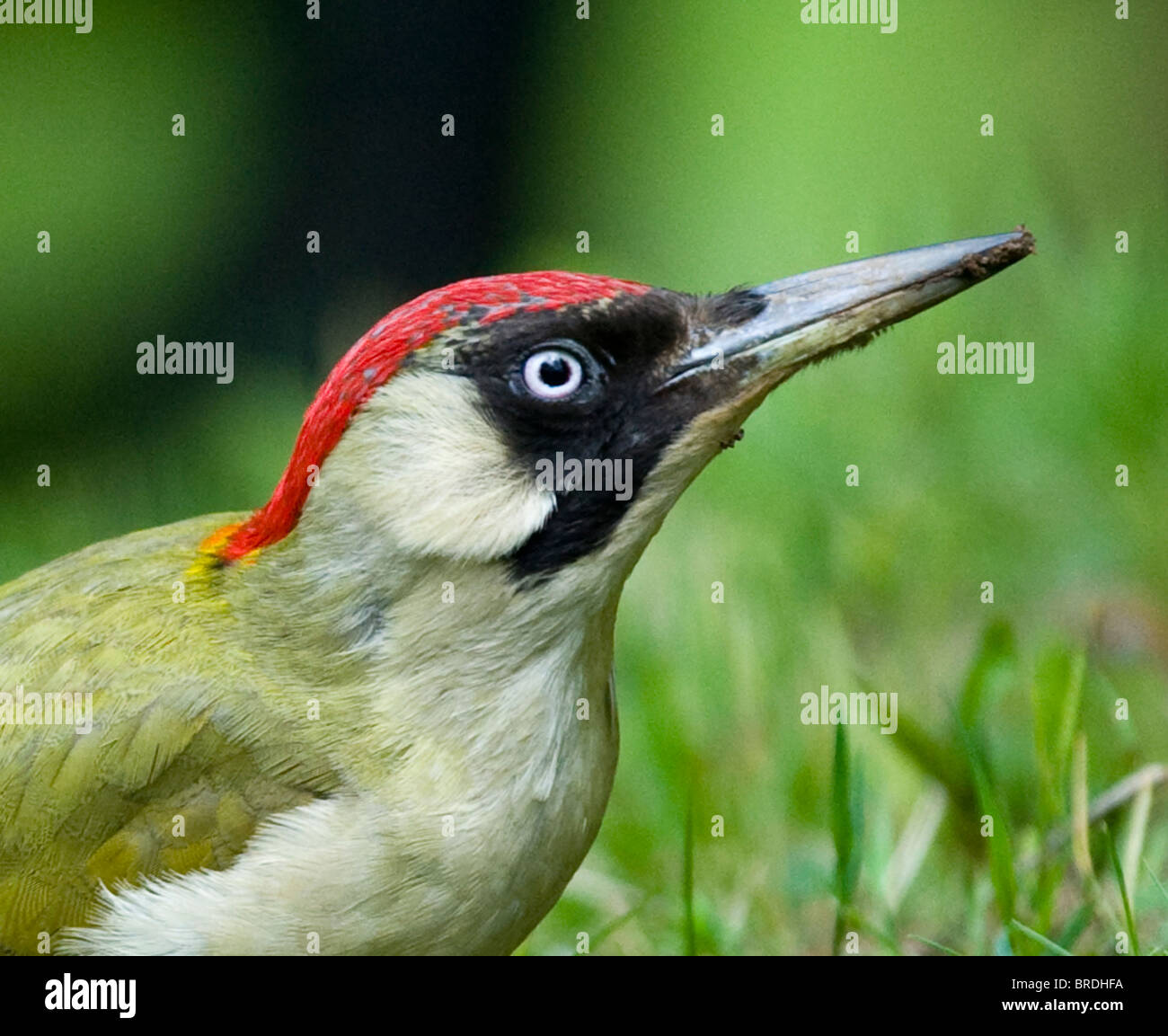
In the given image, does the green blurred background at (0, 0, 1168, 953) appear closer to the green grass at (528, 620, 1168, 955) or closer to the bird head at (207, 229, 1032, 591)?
the green grass at (528, 620, 1168, 955)

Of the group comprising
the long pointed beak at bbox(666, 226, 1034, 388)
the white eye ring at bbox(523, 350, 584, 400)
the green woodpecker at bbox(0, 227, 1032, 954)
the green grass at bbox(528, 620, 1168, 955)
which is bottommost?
the green grass at bbox(528, 620, 1168, 955)

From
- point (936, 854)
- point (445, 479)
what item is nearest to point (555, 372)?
point (445, 479)

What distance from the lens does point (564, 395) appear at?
2.57 m

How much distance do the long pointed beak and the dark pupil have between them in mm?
151

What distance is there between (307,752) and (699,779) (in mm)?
1372

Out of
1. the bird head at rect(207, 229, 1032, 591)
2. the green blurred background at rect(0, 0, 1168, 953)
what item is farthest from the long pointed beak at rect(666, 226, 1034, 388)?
the green blurred background at rect(0, 0, 1168, 953)

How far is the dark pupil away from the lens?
8.41ft

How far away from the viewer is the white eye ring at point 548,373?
256 cm

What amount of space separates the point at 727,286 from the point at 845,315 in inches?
98.4

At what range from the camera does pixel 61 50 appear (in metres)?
5.14

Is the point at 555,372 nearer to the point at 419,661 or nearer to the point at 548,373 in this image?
the point at 548,373

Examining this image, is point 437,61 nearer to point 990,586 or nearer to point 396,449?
point 990,586

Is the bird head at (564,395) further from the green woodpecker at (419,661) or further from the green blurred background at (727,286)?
the green blurred background at (727,286)
